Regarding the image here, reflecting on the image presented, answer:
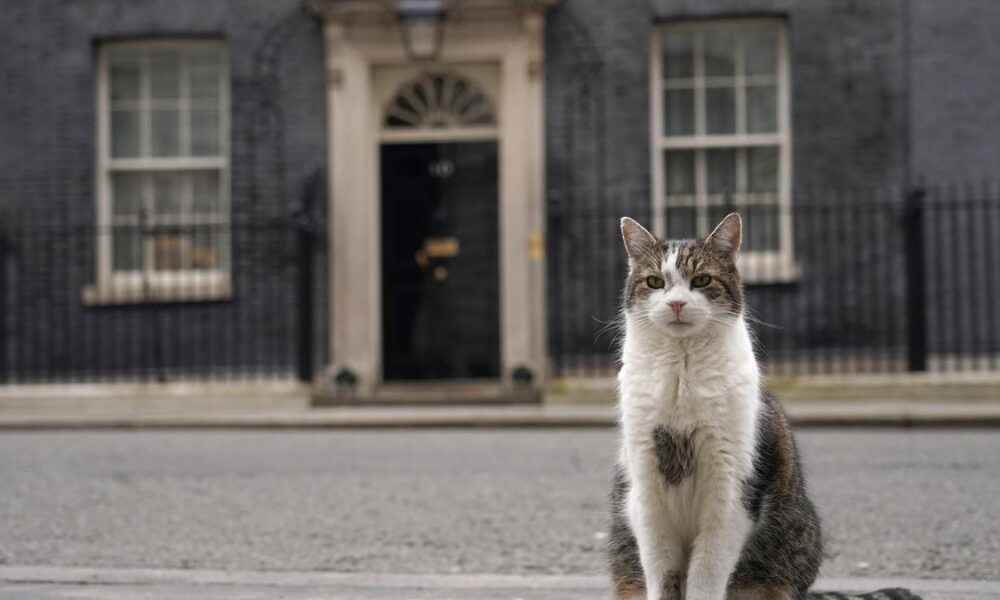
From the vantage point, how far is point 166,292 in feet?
43.1

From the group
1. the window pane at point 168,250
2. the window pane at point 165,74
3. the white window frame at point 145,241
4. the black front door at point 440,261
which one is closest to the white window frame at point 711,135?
the black front door at point 440,261

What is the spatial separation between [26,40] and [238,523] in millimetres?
9400

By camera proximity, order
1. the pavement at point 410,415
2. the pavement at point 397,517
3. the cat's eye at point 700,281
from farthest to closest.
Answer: the pavement at point 410,415, the pavement at point 397,517, the cat's eye at point 700,281

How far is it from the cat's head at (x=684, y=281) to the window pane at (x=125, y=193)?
431 inches

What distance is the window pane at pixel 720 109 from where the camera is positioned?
43.5 feet

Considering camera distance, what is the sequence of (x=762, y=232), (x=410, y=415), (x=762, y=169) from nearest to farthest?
1. (x=410, y=415)
2. (x=762, y=232)
3. (x=762, y=169)

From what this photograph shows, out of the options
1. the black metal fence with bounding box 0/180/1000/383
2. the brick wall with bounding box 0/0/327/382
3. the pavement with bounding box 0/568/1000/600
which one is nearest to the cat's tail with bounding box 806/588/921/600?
the pavement with bounding box 0/568/1000/600

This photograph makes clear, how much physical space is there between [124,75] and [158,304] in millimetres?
2594

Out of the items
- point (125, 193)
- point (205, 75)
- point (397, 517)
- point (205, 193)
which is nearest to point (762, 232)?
point (205, 193)

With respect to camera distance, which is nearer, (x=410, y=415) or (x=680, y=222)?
(x=410, y=415)

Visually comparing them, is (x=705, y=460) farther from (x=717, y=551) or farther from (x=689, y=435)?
(x=717, y=551)

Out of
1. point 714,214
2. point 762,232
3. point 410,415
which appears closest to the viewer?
point 410,415

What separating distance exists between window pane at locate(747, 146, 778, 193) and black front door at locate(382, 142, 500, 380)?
268cm

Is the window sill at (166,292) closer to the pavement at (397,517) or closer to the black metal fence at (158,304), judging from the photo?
the black metal fence at (158,304)
